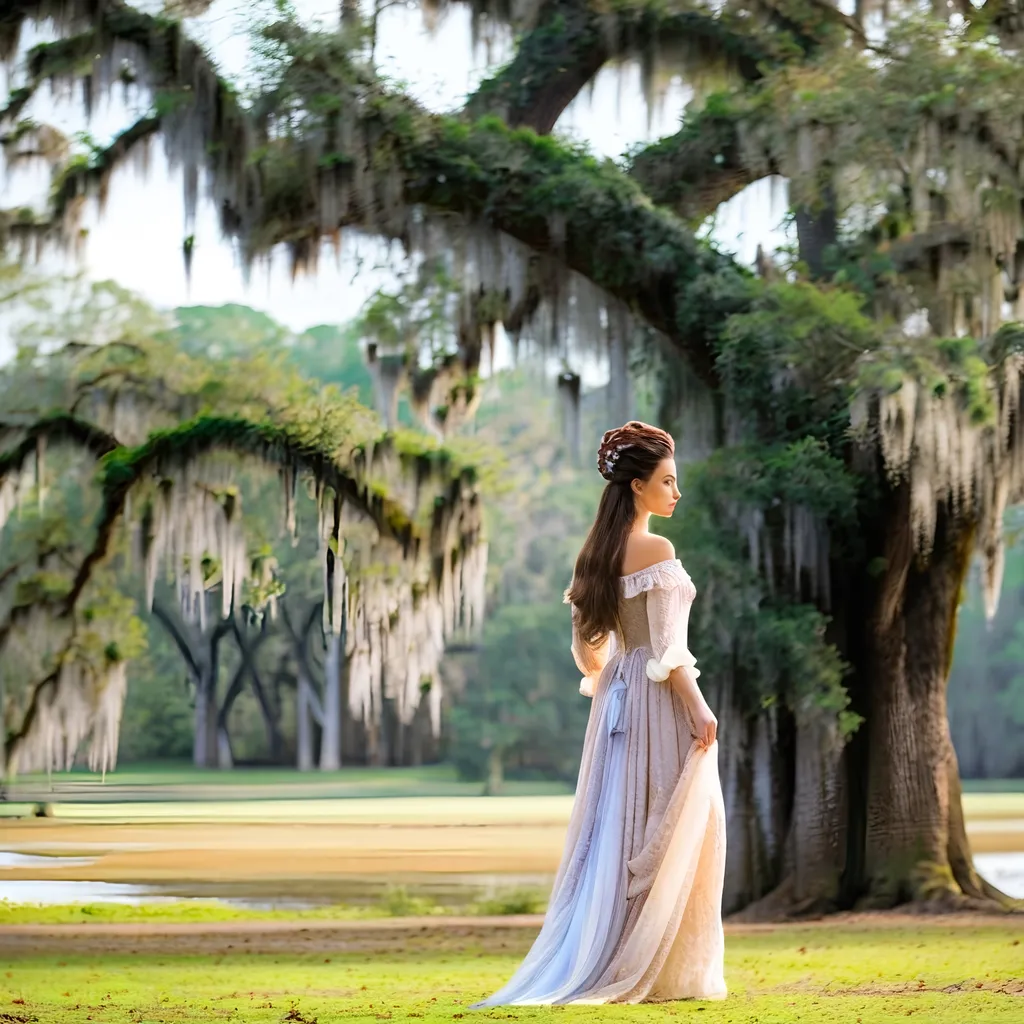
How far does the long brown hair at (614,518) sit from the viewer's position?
256 inches

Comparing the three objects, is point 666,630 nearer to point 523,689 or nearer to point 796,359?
point 796,359

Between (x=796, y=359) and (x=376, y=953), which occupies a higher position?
(x=796, y=359)

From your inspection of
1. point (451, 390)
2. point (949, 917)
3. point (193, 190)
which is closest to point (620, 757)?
point (949, 917)

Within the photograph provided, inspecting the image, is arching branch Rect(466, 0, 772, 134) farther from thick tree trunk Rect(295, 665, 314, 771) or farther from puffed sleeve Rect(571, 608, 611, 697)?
thick tree trunk Rect(295, 665, 314, 771)

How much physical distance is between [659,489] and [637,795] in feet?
3.75

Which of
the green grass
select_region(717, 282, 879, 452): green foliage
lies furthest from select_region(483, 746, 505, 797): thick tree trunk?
select_region(717, 282, 879, 452): green foliage

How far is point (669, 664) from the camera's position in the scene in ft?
20.8

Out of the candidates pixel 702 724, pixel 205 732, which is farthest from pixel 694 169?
pixel 205 732

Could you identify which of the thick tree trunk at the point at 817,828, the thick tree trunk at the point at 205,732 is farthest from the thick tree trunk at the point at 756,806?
the thick tree trunk at the point at 205,732

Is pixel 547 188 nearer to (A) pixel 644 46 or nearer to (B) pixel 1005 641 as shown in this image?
(A) pixel 644 46

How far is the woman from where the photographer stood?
620cm

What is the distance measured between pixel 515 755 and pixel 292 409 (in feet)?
114

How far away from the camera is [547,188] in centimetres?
1376

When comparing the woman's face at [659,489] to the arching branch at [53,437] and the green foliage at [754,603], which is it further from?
the arching branch at [53,437]
